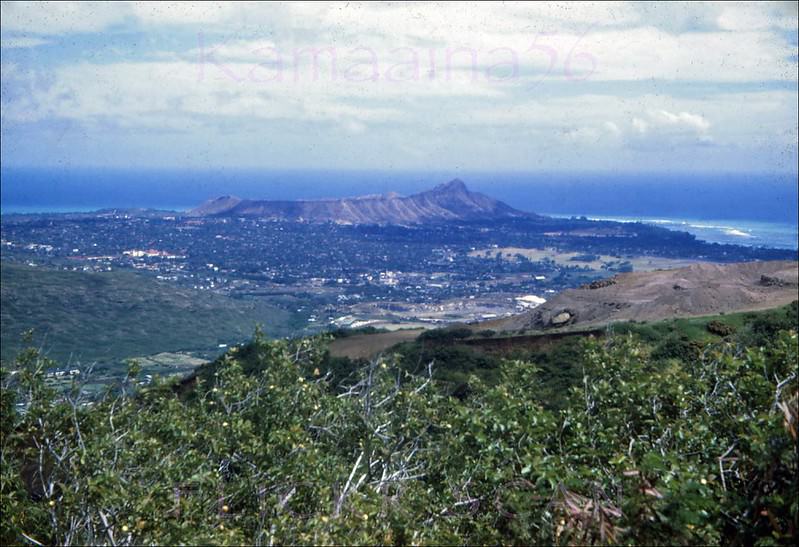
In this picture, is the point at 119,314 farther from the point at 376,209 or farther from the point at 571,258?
the point at 376,209

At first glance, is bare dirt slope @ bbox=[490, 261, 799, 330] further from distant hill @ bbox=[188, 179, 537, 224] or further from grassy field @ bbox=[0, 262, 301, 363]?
distant hill @ bbox=[188, 179, 537, 224]

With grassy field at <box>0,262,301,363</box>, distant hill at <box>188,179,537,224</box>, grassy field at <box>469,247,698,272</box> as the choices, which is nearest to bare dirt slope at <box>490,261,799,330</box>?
grassy field at <box>0,262,301,363</box>

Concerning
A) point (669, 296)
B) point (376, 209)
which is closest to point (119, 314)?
point (669, 296)

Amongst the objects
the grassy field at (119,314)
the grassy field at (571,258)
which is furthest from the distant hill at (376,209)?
the grassy field at (119,314)

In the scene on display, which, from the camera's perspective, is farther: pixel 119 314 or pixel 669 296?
pixel 119 314

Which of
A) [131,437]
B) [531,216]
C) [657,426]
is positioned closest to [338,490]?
[131,437]

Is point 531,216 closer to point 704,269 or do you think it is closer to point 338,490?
point 704,269

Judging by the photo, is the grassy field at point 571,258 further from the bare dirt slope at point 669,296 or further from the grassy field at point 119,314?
the grassy field at point 119,314
